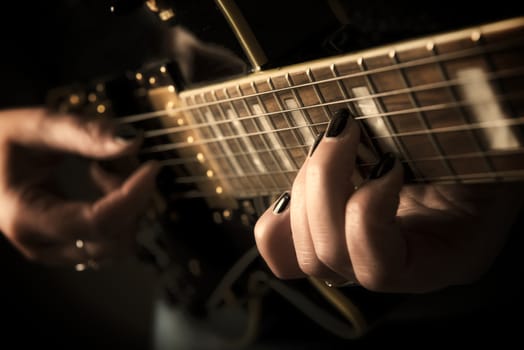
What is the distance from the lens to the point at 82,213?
915 millimetres

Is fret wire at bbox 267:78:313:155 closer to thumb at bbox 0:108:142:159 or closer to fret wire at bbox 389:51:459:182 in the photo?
fret wire at bbox 389:51:459:182

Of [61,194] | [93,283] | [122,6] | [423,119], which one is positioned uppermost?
[122,6]

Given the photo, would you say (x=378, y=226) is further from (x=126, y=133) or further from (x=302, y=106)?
(x=126, y=133)

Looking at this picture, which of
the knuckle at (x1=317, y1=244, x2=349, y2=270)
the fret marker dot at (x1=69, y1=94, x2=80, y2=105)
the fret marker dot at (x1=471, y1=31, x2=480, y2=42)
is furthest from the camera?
the fret marker dot at (x1=69, y1=94, x2=80, y2=105)

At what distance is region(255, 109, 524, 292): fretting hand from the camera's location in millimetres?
503

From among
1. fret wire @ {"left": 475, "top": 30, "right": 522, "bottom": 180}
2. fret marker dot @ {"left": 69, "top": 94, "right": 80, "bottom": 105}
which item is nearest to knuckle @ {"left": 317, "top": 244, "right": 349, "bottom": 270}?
fret wire @ {"left": 475, "top": 30, "right": 522, "bottom": 180}

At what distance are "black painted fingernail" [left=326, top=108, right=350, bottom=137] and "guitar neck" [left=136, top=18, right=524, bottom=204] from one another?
0.01 metres

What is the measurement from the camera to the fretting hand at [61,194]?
0.88 metres

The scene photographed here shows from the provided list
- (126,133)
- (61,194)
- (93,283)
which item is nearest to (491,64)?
(126,133)

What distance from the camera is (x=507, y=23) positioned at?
406 millimetres

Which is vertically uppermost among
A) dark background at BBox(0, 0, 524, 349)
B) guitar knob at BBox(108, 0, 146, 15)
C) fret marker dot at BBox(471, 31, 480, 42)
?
guitar knob at BBox(108, 0, 146, 15)

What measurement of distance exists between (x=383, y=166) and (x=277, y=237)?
0.15 m

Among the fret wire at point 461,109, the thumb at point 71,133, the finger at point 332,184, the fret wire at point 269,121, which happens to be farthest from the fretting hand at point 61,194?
the fret wire at point 461,109

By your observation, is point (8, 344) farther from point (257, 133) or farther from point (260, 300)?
point (257, 133)
